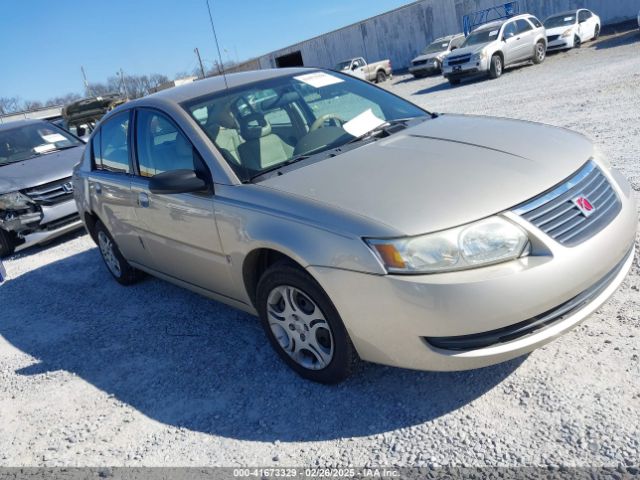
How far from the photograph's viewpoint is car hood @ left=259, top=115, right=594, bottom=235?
8.28ft

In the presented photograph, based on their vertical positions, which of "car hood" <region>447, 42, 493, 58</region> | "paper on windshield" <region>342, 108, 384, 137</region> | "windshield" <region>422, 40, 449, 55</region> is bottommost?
"paper on windshield" <region>342, 108, 384, 137</region>

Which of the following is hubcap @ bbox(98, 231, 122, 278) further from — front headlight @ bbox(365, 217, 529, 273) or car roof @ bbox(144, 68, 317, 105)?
front headlight @ bbox(365, 217, 529, 273)

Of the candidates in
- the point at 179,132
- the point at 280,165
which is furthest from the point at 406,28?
the point at 280,165

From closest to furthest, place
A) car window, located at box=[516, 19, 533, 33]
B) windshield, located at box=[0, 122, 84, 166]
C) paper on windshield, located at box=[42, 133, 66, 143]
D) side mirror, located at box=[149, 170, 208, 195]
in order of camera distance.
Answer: side mirror, located at box=[149, 170, 208, 195] → windshield, located at box=[0, 122, 84, 166] → paper on windshield, located at box=[42, 133, 66, 143] → car window, located at box=[516, 19, 533, 33]

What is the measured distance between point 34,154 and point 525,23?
1710cm

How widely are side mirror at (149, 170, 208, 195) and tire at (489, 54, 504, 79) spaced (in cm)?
1710

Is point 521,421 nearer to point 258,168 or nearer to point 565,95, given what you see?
point 258,168

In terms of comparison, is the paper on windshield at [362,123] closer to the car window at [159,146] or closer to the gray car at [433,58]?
the car window at [159,146]

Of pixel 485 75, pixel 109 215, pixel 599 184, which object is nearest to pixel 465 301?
pixel 599 184

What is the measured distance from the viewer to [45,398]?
3674 millimetres

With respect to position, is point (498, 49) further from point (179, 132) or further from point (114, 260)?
point (179, 132)

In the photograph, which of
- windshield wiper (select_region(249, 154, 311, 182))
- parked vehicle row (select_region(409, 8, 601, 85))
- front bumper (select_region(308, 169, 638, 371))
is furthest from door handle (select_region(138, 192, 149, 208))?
parked vehicle row (select_region(409, 8, 601, 85))

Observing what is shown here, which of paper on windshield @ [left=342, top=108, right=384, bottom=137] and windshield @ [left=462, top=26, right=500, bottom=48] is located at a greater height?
windshield @ [left=462, top=26, right=500, bottom=48]

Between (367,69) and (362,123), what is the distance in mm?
27018
